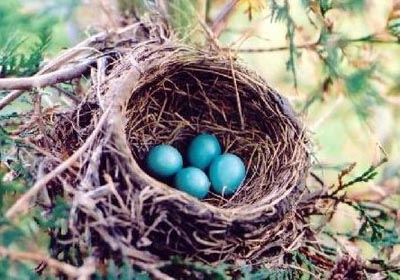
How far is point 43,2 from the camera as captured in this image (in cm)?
173

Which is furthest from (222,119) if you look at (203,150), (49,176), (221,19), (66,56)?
(49,176)

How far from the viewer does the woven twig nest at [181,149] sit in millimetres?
1038

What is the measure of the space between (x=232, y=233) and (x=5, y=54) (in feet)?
1.49

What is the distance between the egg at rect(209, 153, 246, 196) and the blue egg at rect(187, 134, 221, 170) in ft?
0.08

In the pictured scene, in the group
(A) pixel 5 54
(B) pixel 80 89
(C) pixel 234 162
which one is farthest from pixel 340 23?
(A) pixel 5 54

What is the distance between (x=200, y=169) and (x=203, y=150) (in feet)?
0.11

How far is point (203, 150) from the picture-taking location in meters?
1.43

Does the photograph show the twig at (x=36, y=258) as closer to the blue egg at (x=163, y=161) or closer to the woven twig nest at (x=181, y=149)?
the woven twig nest at (x=181, y=149)

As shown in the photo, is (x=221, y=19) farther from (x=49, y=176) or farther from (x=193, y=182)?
(x=49, y=176)

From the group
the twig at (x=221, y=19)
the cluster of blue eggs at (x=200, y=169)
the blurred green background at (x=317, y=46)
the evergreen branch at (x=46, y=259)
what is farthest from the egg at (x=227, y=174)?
the evergreen branch at (x=46, y=259)

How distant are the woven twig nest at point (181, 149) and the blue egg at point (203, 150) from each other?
3 cm

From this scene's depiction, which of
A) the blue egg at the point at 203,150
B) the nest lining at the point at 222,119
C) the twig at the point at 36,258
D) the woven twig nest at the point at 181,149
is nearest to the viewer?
the twig at the point at 36,258

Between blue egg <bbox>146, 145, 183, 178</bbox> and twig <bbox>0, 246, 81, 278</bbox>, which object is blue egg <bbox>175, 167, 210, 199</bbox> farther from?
twig <bbox>0, 246, 81, 278</bbox>

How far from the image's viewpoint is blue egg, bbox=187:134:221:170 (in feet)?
4.69
